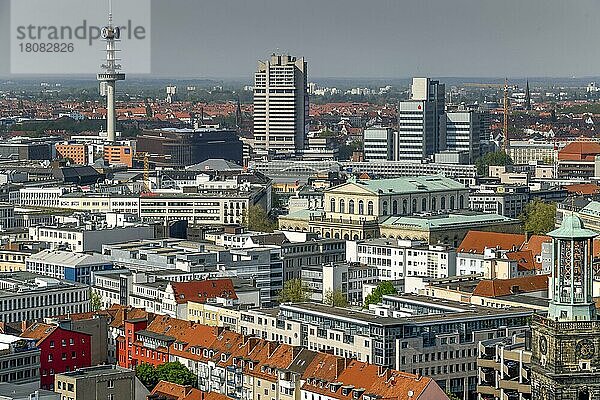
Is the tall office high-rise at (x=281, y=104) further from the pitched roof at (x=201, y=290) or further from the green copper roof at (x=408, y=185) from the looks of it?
the pitched roof at (x=201, y=290)

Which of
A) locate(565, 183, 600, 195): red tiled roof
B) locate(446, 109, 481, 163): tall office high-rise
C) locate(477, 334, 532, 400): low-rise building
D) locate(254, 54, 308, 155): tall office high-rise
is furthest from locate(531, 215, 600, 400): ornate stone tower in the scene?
locate(254, 54, 308, 155): tall office high-rise

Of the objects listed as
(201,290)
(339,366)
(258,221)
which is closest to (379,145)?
(258,221)

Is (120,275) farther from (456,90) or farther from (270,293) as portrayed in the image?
(456,90)

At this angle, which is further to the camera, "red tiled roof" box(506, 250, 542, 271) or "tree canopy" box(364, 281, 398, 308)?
"red tiled roof" box(506, 250, 542, 271)

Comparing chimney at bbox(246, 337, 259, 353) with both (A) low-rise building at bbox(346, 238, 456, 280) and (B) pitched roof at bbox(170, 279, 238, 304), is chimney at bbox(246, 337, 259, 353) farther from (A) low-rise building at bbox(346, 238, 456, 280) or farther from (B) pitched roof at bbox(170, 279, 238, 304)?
(A) low-rise building at bbox(346, 238, 456, 280)

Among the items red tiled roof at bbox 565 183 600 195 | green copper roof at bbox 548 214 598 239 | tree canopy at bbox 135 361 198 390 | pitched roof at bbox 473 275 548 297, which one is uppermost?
green copper roof at bbox 548 214 598 239

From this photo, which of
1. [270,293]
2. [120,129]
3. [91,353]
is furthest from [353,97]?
[91,353]

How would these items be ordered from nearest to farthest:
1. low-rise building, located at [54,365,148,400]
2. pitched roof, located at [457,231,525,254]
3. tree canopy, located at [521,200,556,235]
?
low-rise building, located at [54,365,148,400], pitched roof, located at [457,231,525,254], tree canopy, located at [521,200,556,235]

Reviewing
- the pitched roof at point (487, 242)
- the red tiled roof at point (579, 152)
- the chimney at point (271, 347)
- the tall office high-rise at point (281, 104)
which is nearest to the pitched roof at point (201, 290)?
the chimney at point (271, 347)
